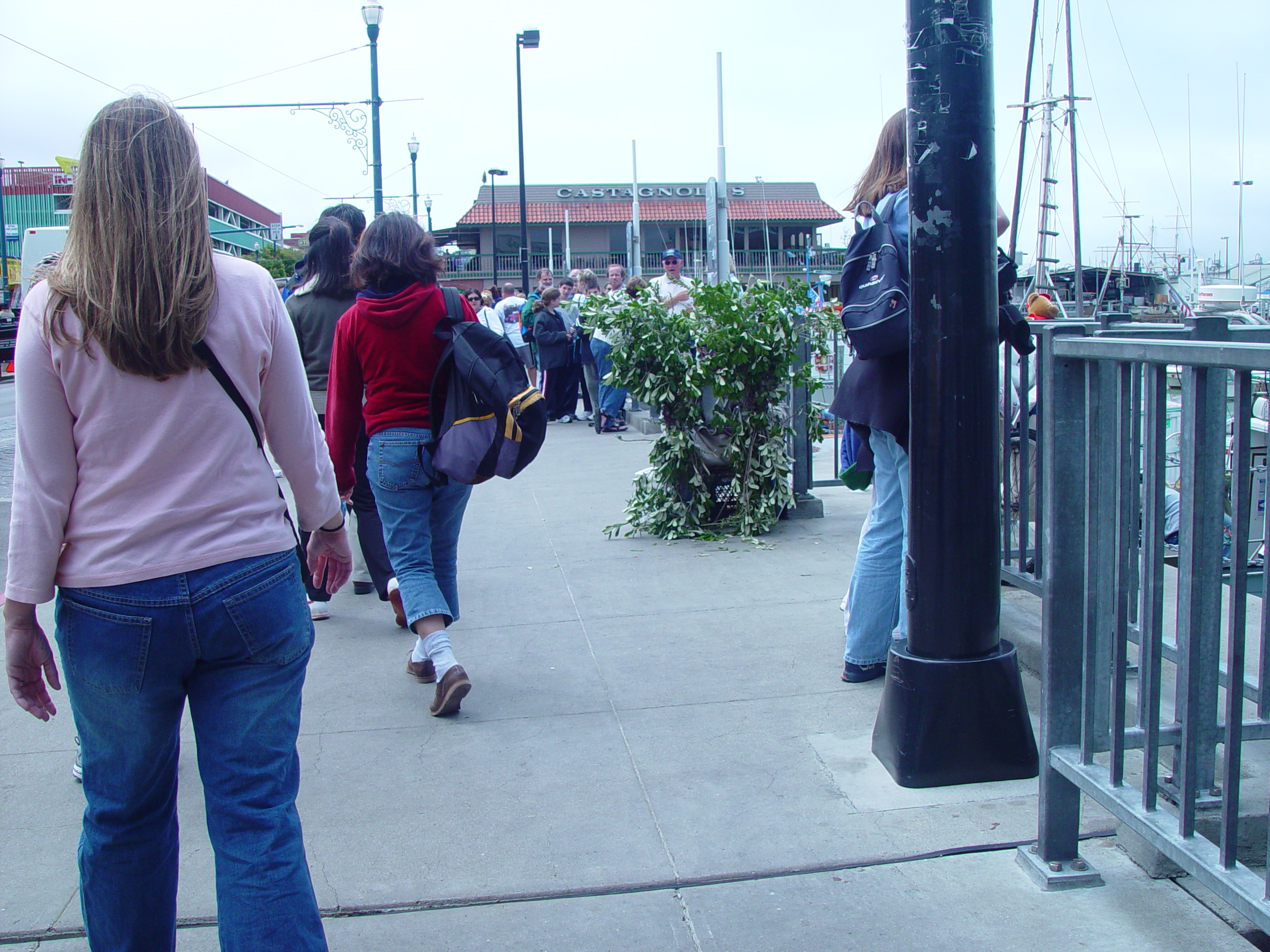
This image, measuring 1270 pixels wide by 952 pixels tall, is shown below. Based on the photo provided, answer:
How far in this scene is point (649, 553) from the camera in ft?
21.6

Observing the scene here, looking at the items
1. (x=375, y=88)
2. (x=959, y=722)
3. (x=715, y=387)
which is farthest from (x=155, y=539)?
(x=375, y=88)

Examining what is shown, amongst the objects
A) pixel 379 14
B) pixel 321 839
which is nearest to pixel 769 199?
pixel 379 14

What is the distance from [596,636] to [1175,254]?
95.6ft

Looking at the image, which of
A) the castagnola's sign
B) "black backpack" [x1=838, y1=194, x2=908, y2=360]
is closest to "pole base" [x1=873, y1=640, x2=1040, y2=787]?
"black backpack" [x1=838, y1=194, x2=908, y2=360]

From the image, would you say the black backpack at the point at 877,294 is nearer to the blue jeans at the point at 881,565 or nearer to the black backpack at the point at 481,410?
the blue jeans at the point at 881,565

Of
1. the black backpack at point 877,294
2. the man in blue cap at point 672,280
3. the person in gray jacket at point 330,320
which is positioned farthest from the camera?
the man in blue cap at point 672,280

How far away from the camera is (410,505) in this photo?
13.6ft

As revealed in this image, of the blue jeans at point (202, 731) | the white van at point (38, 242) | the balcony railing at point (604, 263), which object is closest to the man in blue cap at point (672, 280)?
the blue jeans at point (202, 731)

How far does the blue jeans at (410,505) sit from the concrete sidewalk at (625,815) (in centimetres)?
42

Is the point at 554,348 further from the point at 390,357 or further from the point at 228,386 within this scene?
A: the point at 228,386

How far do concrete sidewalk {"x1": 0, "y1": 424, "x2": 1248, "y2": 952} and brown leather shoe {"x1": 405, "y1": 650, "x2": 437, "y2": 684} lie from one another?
45 mm

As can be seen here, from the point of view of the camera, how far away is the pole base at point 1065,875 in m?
2.68

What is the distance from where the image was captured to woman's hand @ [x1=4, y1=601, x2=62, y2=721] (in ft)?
6.80

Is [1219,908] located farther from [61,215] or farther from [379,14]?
[61,215]
